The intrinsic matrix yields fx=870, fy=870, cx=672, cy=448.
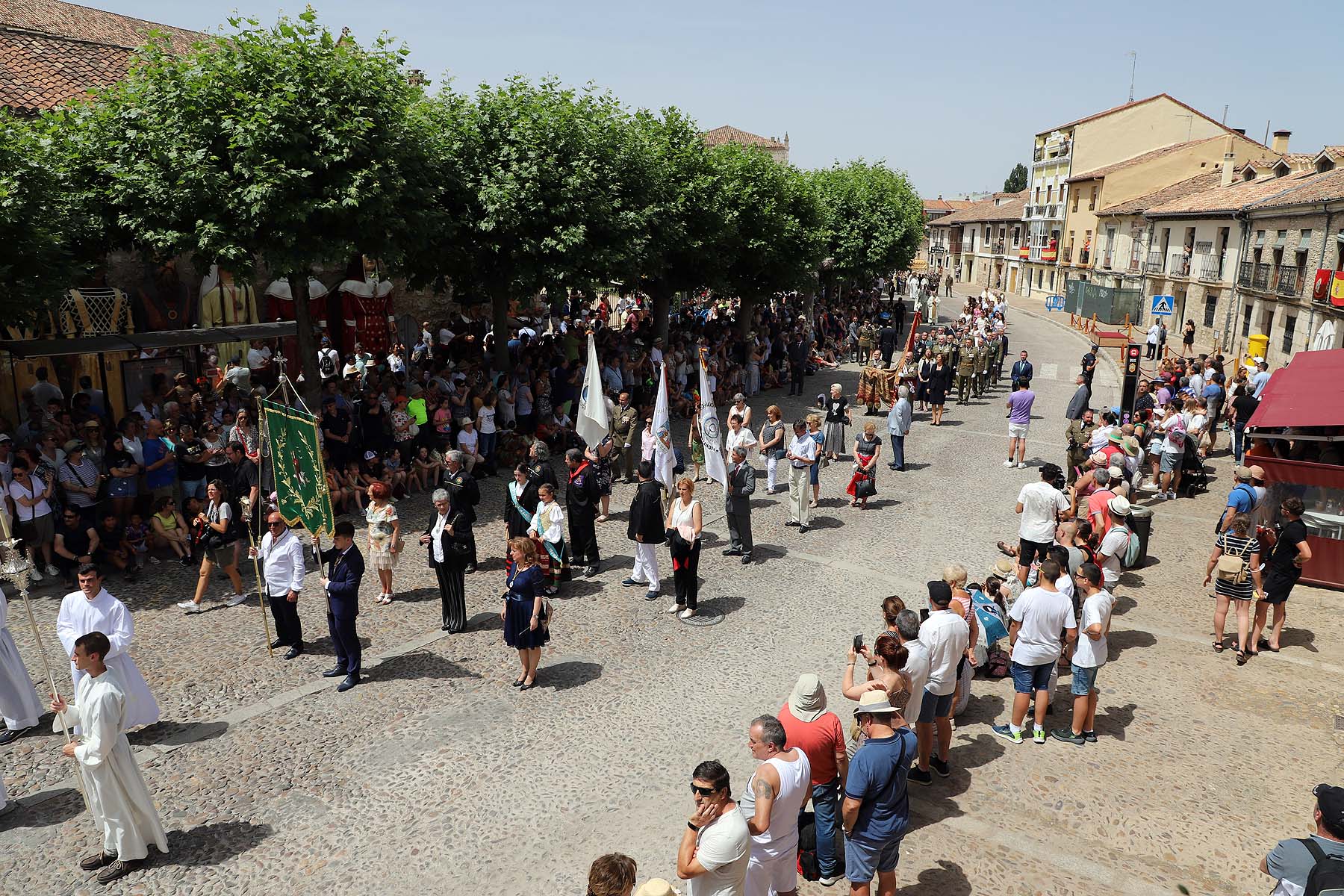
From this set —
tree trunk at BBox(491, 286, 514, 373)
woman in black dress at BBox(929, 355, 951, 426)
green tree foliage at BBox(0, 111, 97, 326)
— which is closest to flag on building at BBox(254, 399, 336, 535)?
green tree foliage at BBox(0, 111, 97, 326)

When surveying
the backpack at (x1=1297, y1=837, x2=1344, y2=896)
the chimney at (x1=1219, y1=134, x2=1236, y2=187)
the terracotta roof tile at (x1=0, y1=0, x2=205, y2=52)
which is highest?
the terracotta roof tile at (x1=0, y1=0, x2=205, y2=52)

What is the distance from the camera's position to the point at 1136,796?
664cm

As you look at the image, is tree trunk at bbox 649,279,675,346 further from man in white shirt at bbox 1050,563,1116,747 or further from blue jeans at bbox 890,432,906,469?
man in white shirt at bbox 1050,563,1116,747

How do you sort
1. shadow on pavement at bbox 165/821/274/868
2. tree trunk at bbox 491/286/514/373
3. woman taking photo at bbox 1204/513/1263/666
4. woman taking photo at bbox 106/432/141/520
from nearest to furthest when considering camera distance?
shadow on pavement at bbox 165/821/274/868 → woman taking photo at bbox 1204/513/1263/666 → woman taking photo at bbox 106/432/141/520 → tree trunk at bbox 491/286/514/373

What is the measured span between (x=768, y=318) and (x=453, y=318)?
10264mm

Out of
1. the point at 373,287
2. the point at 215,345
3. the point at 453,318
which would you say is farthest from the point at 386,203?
the point at 453,318

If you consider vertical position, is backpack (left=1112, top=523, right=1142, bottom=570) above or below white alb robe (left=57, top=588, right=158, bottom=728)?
below

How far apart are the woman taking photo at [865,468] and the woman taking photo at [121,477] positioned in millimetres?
10112

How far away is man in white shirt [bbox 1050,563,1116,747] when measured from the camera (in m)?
7.07

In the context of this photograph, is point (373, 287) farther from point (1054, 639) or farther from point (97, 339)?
point (1054, 639)

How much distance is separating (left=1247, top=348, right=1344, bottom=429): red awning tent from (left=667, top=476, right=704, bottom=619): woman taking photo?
8352mm

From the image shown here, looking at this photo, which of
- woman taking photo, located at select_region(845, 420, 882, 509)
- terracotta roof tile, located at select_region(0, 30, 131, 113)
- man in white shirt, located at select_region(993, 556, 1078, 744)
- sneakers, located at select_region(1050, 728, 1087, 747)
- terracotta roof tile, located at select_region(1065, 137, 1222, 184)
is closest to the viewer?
man in white shirt, located at select_region(993, 556, 1078, 744)

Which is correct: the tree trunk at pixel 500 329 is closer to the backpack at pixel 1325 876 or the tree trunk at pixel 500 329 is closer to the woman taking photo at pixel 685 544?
the woman taking photo at pixel 685 544

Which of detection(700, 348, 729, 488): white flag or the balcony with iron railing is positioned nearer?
detection(700, 348, 729, 488): white flag
